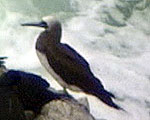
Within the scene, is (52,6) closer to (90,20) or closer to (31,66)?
(90,20)

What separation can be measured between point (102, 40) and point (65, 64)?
3355 millimetres

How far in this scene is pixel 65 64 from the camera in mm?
2514

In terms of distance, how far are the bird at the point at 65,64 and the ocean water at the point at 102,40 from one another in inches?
57.4

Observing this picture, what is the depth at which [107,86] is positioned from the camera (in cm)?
455

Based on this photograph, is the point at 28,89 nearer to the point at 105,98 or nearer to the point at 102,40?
the point at 105,98

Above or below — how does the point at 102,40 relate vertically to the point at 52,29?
below

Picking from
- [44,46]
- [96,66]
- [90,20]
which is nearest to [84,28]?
[90,20]

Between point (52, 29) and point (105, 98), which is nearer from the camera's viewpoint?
point (105, 98)

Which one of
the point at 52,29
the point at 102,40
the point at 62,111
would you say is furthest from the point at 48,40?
the point at 102,40

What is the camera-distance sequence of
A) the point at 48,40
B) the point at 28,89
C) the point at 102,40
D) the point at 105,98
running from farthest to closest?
the point at 102,40
the point at 48,40
the point at 28,89
the point at 105,98

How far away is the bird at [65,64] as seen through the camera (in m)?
2.44

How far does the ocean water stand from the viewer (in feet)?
14.6

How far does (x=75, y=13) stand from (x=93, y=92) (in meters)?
4.21

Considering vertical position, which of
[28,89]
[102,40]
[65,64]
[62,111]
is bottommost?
[102,40]
